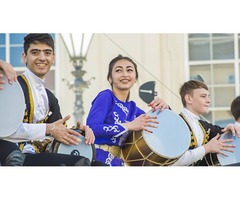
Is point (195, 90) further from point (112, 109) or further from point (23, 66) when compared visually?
point (23, 66)

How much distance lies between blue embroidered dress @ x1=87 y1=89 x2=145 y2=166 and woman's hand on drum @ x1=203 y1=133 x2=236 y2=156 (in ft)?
1.44

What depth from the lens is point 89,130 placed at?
528 centimetres

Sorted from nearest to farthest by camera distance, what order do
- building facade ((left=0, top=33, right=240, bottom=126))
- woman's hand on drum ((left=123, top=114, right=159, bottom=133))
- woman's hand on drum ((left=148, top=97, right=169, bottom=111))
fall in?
woman's hand on drum ((left=123, top=114, right=159, bottom=133))
woman's hand on drum ((left=148, top=97, right=169, bottom=111))
building facade ((left=0, top=33, right=240, bottom=126))

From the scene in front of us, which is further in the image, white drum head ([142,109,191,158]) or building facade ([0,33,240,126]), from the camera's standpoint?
building facade ([0,33,240,126])

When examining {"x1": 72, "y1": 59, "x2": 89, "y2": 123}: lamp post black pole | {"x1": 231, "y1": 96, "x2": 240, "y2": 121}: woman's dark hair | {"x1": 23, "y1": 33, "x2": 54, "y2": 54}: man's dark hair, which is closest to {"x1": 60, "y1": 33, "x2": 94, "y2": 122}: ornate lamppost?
{"x1": 72, "y1": 59, "x2": 89, "y2": 123}: lamp post black pole

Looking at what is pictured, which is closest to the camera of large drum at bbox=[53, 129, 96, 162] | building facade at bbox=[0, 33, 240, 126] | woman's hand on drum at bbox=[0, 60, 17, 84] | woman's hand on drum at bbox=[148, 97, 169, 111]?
woman's hand on drum at bbox=[0, 60, 17, 84]

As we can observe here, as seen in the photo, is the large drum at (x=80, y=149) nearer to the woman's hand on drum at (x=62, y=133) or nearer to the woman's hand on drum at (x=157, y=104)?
the woman's hand on drum at (x=62, y=133)

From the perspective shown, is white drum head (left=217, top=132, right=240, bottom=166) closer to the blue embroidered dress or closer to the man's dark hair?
the blue embroidered dress

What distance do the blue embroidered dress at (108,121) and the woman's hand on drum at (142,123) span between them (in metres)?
0.04

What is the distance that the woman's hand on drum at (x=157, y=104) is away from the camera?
5.47m

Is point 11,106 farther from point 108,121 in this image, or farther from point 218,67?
point 218,67

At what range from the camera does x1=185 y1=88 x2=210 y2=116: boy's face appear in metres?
5.62
